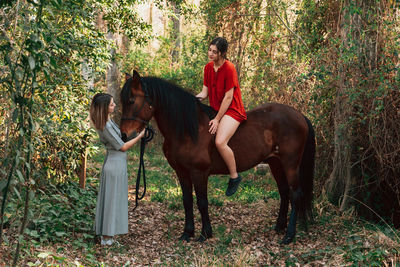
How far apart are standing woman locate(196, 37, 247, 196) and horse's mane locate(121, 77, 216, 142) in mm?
286

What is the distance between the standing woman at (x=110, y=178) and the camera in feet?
16.7

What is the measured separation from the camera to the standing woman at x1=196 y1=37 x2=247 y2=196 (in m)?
5.32

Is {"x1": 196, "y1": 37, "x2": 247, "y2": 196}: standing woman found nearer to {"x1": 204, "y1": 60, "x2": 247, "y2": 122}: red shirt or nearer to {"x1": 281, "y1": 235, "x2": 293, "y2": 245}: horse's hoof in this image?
{"x1": 204, "y1": 60, "x2": 247, "y2": 122}: red shirt

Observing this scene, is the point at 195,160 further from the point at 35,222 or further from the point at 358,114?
the point at 358,114

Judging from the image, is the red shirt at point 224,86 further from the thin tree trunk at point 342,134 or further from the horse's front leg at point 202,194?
the thin tree trunk at point 342,134

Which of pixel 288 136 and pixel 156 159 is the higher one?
pixel 288 136

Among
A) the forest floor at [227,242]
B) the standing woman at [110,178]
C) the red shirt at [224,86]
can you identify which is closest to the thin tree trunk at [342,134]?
the forest floor at [227,242]

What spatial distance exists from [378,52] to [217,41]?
2489 mm

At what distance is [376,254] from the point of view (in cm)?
424

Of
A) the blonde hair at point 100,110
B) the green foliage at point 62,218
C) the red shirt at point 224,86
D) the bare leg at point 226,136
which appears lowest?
the green foliage at point 62,218

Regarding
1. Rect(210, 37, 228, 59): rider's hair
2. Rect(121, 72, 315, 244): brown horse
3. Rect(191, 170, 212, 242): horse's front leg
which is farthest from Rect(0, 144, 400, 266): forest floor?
Rect(210, 37, 228, 59): rider's hair

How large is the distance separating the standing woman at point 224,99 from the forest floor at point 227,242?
3.09 feet

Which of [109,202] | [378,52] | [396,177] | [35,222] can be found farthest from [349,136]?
[35,222]

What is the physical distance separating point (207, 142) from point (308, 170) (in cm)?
163
